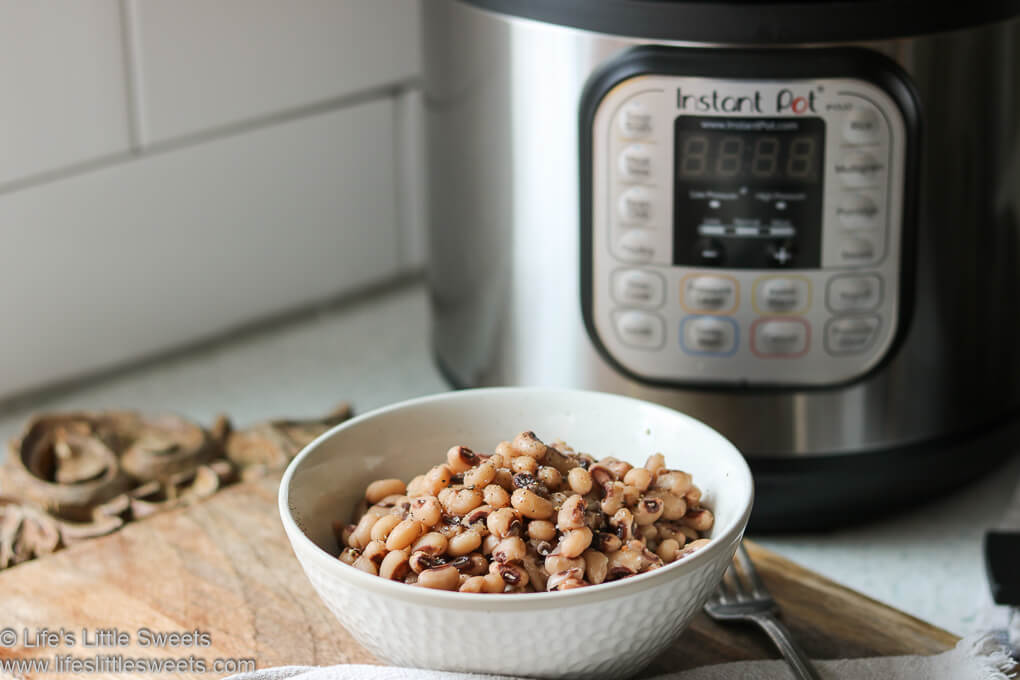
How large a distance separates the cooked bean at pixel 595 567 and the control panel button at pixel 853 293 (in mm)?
239

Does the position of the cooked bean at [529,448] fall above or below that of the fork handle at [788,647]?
above

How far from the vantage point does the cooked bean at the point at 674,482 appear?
509mm

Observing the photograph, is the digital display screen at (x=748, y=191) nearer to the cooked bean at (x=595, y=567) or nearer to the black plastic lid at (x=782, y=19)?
the black plastic lid at (x=782, y=19)

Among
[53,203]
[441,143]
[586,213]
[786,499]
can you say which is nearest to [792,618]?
[786,499]

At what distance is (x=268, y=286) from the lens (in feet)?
3.24

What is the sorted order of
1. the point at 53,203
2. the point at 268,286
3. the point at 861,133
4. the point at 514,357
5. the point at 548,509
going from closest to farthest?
the point at 548,509, the point at 861,133, the point at 514,357, the point at 53,203, the point at 268,286

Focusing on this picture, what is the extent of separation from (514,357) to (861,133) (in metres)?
0.23

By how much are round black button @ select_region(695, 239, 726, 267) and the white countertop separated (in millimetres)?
174

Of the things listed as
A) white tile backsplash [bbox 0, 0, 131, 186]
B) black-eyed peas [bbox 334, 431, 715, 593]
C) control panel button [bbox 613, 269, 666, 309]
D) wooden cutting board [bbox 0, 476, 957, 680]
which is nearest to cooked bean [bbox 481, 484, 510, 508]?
black-eyed peas [bbox 334, 431, 715, 593]

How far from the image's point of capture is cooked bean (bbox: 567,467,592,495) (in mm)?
494

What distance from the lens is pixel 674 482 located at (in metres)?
0.51

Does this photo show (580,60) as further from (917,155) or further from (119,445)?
(119,445)

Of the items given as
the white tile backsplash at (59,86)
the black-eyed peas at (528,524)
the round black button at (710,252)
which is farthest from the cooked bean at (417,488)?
the white tile backsplash at (59,86)

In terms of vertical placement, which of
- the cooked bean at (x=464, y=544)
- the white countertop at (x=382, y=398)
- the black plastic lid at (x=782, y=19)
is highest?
the black plastic lid at (x=782, y=19)
